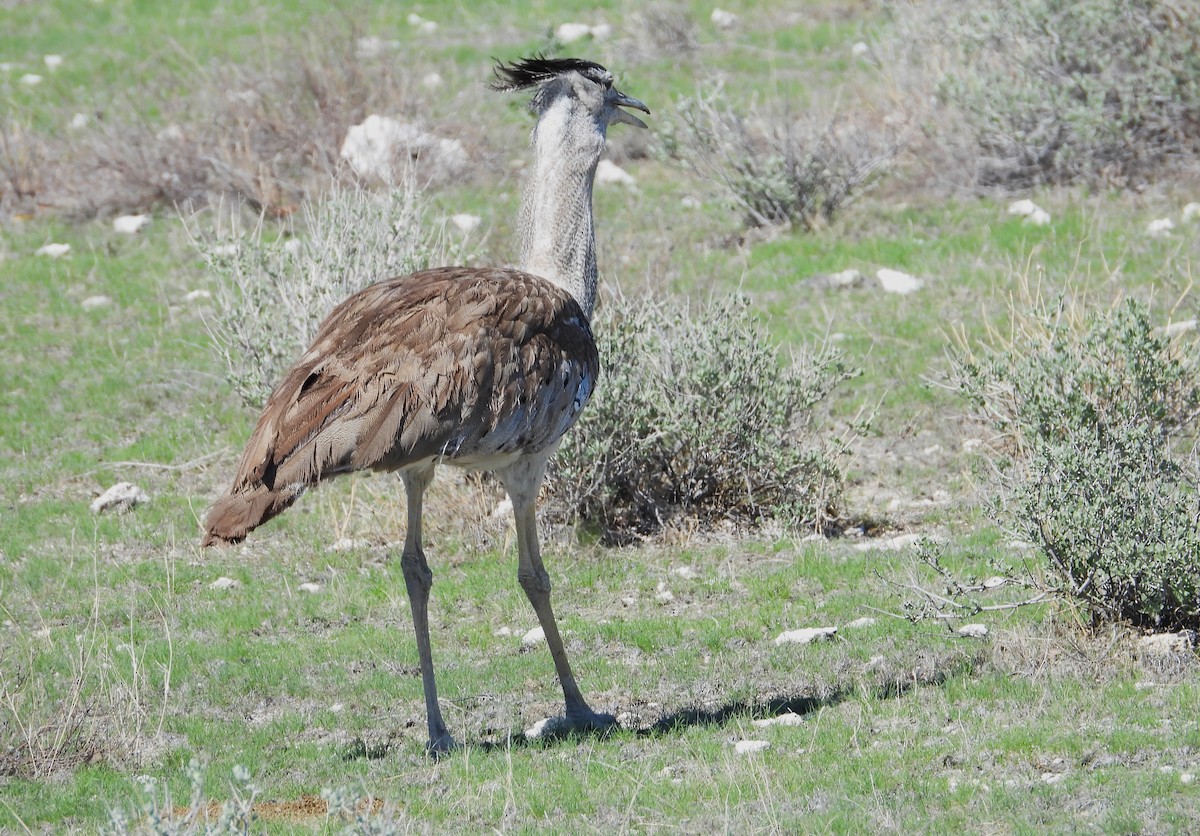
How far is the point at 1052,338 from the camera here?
8.13 metres

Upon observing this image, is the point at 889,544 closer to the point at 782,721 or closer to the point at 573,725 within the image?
the point at 782,721

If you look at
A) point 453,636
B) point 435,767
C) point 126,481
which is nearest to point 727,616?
point 453,636

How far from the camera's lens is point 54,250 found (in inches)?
550

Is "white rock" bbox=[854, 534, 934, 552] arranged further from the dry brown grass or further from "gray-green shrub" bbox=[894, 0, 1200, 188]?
the dry brown grass

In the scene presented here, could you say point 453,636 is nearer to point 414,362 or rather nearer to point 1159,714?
point 414,362

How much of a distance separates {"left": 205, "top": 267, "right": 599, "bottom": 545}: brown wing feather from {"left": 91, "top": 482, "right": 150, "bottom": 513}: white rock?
3.63m

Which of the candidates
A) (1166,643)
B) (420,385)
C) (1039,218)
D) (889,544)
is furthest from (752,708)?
(1039,218)

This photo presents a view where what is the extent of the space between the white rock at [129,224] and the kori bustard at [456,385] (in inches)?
330

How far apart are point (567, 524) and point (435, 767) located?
3.17 metres

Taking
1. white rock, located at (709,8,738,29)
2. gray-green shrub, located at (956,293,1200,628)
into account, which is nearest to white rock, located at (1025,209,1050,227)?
gray-green shrub, located at (956,293,1200,628)

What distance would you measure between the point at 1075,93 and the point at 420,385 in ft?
32.0

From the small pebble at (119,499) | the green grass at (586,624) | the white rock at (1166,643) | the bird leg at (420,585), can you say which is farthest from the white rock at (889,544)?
the small pebble at (119,499)

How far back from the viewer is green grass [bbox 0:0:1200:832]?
5426 millimetres

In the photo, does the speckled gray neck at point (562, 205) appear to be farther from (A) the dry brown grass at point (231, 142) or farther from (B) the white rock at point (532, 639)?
(A) the dry brown grass at point (231, 142)
